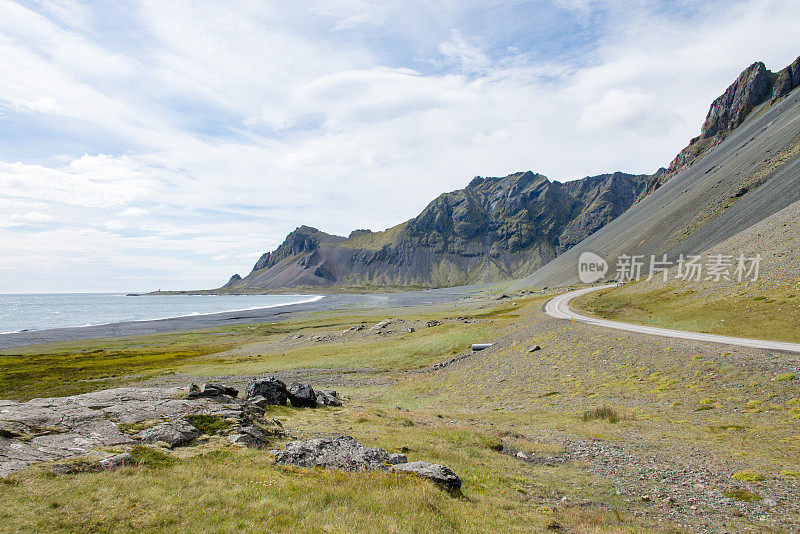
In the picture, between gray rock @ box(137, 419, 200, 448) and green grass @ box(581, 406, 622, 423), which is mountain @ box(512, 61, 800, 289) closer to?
green grass @ box(581, 406, 622, 423)

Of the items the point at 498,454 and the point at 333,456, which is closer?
the point at 333,456

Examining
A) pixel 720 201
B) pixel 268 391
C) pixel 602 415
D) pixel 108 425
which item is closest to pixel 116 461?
pixel 108 425

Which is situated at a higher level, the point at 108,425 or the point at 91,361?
the point at 108,425

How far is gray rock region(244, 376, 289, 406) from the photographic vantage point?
26.1 m

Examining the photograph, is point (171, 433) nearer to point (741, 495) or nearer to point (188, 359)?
point (741, 495)

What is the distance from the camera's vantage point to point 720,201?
109 metres

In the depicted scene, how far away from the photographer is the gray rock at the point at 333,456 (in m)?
13.8

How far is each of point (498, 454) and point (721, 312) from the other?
43.6m

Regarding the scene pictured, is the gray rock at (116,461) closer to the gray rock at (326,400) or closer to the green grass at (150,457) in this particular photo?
the green grass at (150,457)

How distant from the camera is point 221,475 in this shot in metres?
12.2

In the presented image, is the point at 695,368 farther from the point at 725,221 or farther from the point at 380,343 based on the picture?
the point at 725,221

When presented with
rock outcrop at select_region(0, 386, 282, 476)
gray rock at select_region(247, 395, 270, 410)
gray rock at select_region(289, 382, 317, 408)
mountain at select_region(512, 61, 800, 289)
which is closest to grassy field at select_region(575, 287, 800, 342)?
mountain at select_region(512, 61, 800, 289)

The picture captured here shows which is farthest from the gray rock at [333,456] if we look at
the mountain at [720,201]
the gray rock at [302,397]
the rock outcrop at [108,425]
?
the mountain at [720,201]

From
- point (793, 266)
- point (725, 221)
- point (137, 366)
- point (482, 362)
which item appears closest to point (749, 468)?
point (482, 362)
